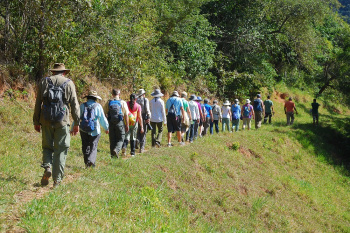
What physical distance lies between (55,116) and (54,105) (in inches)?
6.8

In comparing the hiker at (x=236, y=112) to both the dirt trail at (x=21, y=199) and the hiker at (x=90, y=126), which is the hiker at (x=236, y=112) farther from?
the dirt trail at (x=21, y=199)

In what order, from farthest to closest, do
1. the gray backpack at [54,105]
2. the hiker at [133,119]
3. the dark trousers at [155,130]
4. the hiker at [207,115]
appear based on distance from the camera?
the hiker at [207,115]
the dark trousers at [155,130]
the hiker at [133,119]
the gray backpack at [54,105]

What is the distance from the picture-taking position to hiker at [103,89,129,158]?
30.5ft

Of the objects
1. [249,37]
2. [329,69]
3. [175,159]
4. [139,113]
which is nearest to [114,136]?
[139,113]

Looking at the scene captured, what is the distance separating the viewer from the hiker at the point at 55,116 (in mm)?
5957

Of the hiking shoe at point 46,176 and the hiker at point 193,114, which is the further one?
the hiker at point 193,114

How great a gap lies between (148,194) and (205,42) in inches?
672

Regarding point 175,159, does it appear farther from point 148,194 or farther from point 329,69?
point 329,69

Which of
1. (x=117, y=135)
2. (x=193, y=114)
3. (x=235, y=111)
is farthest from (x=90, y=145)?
(x=235, y=111)

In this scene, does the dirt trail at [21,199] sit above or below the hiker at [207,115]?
below

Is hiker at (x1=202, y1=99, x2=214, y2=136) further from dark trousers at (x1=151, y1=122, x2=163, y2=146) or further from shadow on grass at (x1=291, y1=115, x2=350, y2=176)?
shadow on grass at (x1=291, y1=115, x2=350, y2=176)

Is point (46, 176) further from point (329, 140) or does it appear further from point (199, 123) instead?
point (329, 140)

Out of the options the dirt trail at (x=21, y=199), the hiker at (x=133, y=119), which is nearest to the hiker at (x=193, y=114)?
the hiker at (x=133, y=119)

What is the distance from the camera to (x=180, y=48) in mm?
21750
